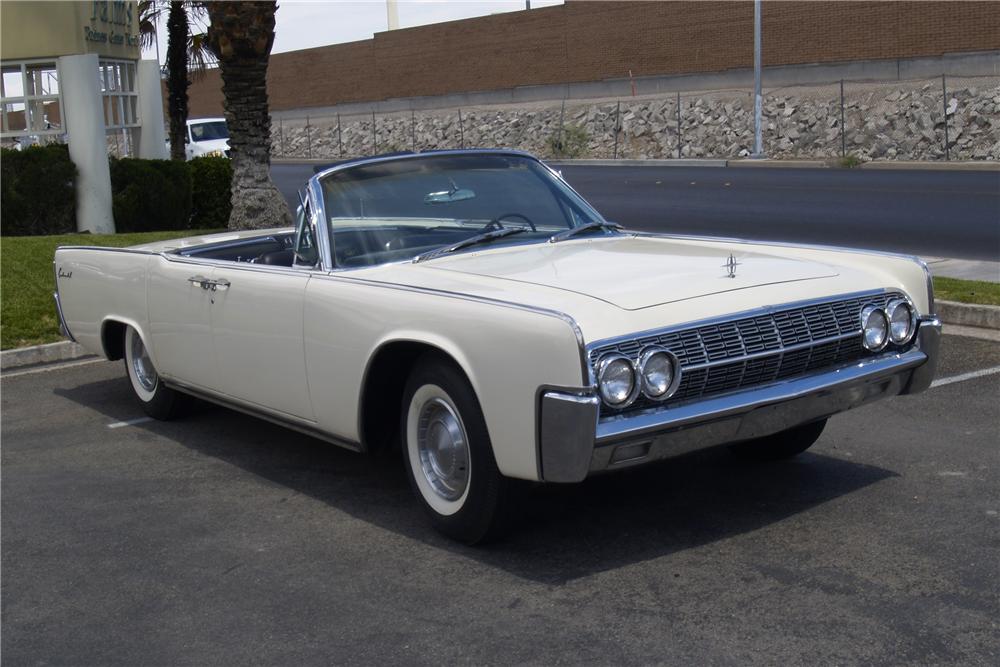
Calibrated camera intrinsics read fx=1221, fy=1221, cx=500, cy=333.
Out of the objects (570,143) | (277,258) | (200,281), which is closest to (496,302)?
(200,281)

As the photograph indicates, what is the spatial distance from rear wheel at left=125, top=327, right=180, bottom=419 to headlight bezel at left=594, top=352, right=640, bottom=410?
12.2 feet

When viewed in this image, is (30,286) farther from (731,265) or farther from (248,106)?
(731,265)

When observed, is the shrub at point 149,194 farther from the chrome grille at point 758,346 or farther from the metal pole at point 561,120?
the metal pole at point 561,120

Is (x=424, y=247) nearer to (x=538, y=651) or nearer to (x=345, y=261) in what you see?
(x=345, y=261)

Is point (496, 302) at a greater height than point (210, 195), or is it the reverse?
point (210, 195)

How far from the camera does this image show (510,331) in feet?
14.7

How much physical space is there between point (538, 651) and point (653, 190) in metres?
22.0

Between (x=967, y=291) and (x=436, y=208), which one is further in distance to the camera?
(x=967, y=291)

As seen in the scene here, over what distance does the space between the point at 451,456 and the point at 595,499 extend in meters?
0.91

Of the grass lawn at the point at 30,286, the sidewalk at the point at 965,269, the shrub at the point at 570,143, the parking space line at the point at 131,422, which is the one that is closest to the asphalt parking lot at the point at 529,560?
the parking space line at the point at 131,422

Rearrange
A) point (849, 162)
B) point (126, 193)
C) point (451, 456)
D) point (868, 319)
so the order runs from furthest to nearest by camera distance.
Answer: point (849, 162) → point (126, 193) → point (868, 319) → point (451, 456)

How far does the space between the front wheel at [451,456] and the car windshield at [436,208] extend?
2.99 ft

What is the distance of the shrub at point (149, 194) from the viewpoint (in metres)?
16.5

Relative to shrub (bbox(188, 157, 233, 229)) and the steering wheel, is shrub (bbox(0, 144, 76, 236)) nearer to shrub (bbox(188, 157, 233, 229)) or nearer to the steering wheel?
shrub (bbox(188, 157, 233, 229))
